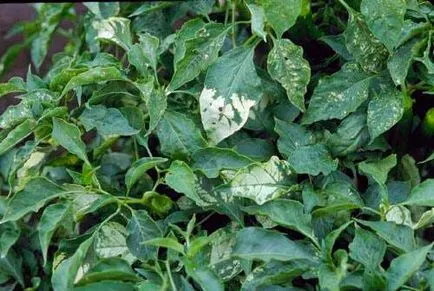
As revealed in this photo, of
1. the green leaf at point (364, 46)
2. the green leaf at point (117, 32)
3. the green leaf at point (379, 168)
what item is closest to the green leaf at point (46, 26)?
the green leaf at point (117, 32)

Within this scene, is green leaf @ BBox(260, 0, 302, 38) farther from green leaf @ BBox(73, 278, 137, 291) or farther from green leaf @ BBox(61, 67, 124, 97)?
green leaf @ BBox(73, 278, 137, 291)

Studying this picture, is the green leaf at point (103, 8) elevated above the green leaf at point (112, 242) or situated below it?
above

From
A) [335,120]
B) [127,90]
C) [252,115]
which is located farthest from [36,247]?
[335,120]

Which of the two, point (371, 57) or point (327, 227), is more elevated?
point (371, 57)

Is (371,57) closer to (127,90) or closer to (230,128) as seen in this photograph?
(230,128)

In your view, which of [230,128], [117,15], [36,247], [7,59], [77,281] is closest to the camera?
[77,281]

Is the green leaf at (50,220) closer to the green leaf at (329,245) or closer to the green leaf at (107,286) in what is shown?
the green leaf at (107,286)
